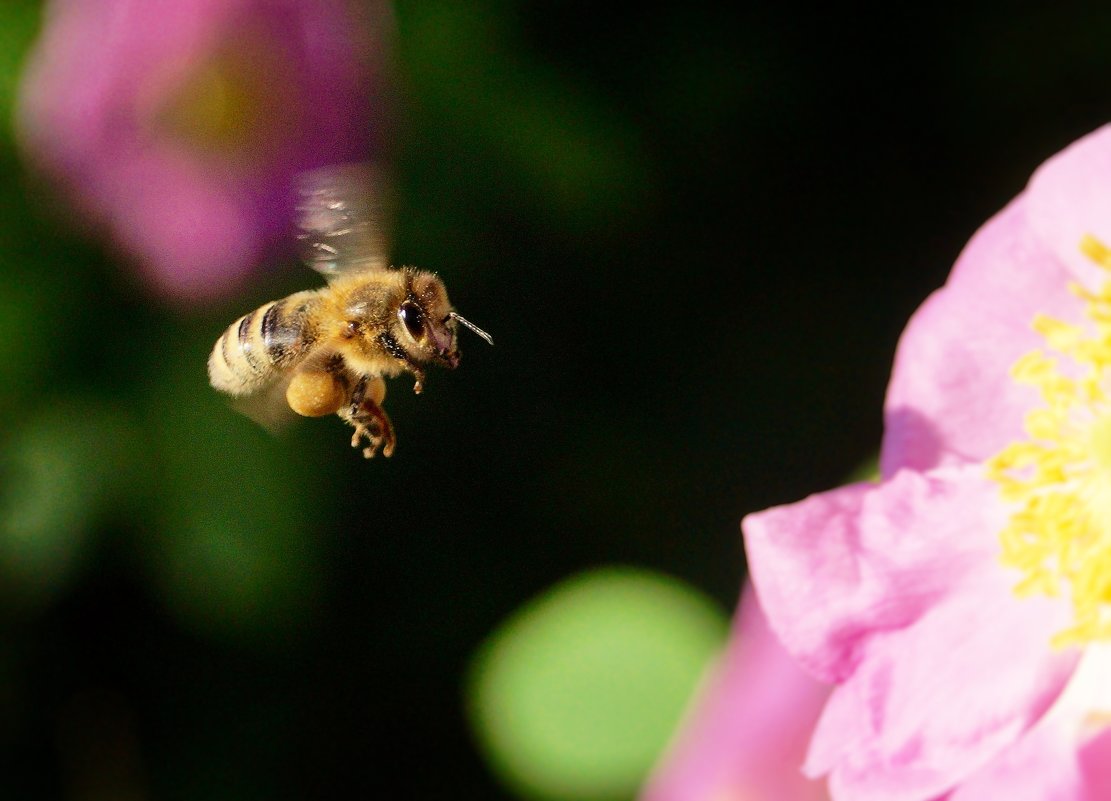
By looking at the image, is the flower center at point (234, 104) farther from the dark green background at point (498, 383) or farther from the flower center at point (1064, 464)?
the flower center at point (1064, 464)

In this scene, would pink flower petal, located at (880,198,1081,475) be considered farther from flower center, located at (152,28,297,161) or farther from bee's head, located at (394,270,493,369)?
flower center, located at (152,28,297,161)

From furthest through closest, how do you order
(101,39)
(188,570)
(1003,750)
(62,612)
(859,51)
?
(859,51) → (62,612) → (188,570) → (101,39) → (1003,750)

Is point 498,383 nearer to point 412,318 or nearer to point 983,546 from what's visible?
point 412,318

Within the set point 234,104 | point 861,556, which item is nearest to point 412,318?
point 861,556

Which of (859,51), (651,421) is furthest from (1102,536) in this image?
(859,51)

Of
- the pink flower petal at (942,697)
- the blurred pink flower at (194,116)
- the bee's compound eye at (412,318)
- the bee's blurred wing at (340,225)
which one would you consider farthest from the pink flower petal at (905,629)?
the blurred pink flower at (194,116)

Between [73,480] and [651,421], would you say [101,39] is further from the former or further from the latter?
[651,421]

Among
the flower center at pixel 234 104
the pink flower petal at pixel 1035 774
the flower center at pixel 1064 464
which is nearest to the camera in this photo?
the pink flower petal at pixel 1035 774
